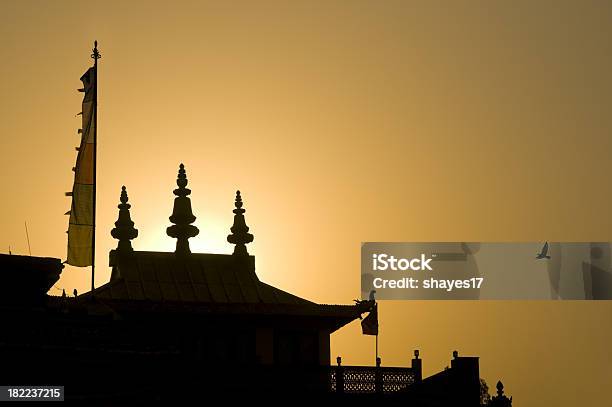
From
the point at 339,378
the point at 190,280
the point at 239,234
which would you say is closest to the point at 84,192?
the point at 190,280

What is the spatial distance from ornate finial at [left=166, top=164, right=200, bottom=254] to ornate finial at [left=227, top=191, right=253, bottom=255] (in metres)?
2.14

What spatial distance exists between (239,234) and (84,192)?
9.04 metres

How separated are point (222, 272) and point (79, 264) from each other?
822 centimetres

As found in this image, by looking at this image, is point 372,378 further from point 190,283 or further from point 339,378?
point 190,283

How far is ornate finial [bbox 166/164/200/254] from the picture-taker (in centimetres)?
7719

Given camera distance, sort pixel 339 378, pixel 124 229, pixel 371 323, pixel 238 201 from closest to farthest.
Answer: pixel 339 378
pixel 371 323
pixel 124 229
pixel 238 201

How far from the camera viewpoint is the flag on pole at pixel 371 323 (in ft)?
249

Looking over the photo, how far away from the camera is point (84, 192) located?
243ft

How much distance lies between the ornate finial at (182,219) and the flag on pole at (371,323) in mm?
9557

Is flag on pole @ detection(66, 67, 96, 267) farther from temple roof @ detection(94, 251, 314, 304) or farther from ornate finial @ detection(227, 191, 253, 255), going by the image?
ornate finial @ detection(227, 191, 253, 255)

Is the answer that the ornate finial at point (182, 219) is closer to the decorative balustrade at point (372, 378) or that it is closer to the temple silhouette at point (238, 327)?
the temple silhouette at point (238, 327)

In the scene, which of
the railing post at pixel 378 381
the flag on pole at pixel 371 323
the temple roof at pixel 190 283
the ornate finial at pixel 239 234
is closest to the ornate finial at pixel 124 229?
the temple roof at pixel 190 283

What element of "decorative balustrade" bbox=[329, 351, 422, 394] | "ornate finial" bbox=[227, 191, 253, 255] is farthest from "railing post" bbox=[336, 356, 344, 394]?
"ornate finial" bbox=[227, 191, 253, 255]

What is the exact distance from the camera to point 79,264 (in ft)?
234
